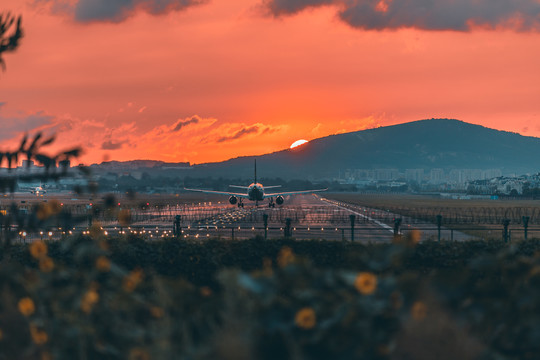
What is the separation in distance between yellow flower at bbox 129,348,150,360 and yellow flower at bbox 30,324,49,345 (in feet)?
5.18

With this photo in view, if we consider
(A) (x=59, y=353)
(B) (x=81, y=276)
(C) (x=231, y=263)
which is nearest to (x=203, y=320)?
(A) (x=59, y=353)

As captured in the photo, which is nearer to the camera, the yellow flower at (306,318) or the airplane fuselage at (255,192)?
the yellow flower at (306,318)

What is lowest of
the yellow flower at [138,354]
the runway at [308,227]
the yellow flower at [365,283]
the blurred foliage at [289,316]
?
the runway at [308,227]

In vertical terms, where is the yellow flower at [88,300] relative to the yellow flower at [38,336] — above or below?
above

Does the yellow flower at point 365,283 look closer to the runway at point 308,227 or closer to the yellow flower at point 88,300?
the yellow flower at point 88,300

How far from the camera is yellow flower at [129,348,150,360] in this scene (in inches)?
248

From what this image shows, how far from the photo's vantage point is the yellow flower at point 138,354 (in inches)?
248

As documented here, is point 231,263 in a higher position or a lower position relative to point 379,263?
lower

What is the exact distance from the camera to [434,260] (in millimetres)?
15812

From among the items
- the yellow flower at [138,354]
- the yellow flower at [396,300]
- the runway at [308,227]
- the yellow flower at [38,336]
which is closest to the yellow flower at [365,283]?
the yellow flower at [396,300]

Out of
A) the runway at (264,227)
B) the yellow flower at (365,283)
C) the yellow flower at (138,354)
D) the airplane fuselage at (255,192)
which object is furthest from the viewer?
the airplane fuselage at (255,192)

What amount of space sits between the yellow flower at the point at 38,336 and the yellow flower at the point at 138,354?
1.58m

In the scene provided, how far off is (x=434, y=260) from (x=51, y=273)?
11.9m

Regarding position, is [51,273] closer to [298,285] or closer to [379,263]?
[298,285]
